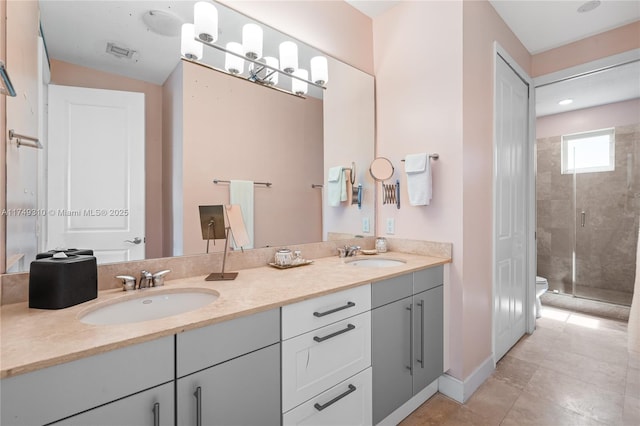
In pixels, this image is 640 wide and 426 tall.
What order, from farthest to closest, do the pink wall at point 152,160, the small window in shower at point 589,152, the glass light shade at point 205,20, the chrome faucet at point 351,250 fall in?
the small window in shower at point 589,152
the chrome faucet at point 351,250
the glass light shade at point 205,20
the pink wall at point 152,160

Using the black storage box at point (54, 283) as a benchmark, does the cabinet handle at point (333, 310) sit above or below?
below

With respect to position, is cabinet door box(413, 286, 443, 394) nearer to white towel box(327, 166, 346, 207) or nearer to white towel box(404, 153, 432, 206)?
white towel box(404, 153, 432, 206)

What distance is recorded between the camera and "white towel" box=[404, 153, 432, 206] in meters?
1.93

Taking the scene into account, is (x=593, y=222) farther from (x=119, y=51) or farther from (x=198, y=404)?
(x=119, y=51)

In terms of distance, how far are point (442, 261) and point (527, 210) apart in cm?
150

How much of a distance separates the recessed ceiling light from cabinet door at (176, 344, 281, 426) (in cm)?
301

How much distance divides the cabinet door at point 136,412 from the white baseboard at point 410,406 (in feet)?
3.75

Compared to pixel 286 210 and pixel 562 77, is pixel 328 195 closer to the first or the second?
pixel 286 210

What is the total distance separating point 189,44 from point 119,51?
32 centimetres

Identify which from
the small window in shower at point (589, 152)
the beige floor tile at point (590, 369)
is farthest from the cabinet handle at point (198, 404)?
the small window in shower at point (589, 152)

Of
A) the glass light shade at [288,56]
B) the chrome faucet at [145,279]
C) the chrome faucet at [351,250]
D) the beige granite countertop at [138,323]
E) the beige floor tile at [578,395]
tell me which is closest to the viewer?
the beige granite countertop at [138,323]

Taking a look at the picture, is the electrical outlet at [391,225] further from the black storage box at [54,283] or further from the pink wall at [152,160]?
the black storage box at [54,283]

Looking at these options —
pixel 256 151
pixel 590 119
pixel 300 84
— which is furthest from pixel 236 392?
pixel 590 119

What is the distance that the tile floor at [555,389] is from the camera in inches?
66.4
